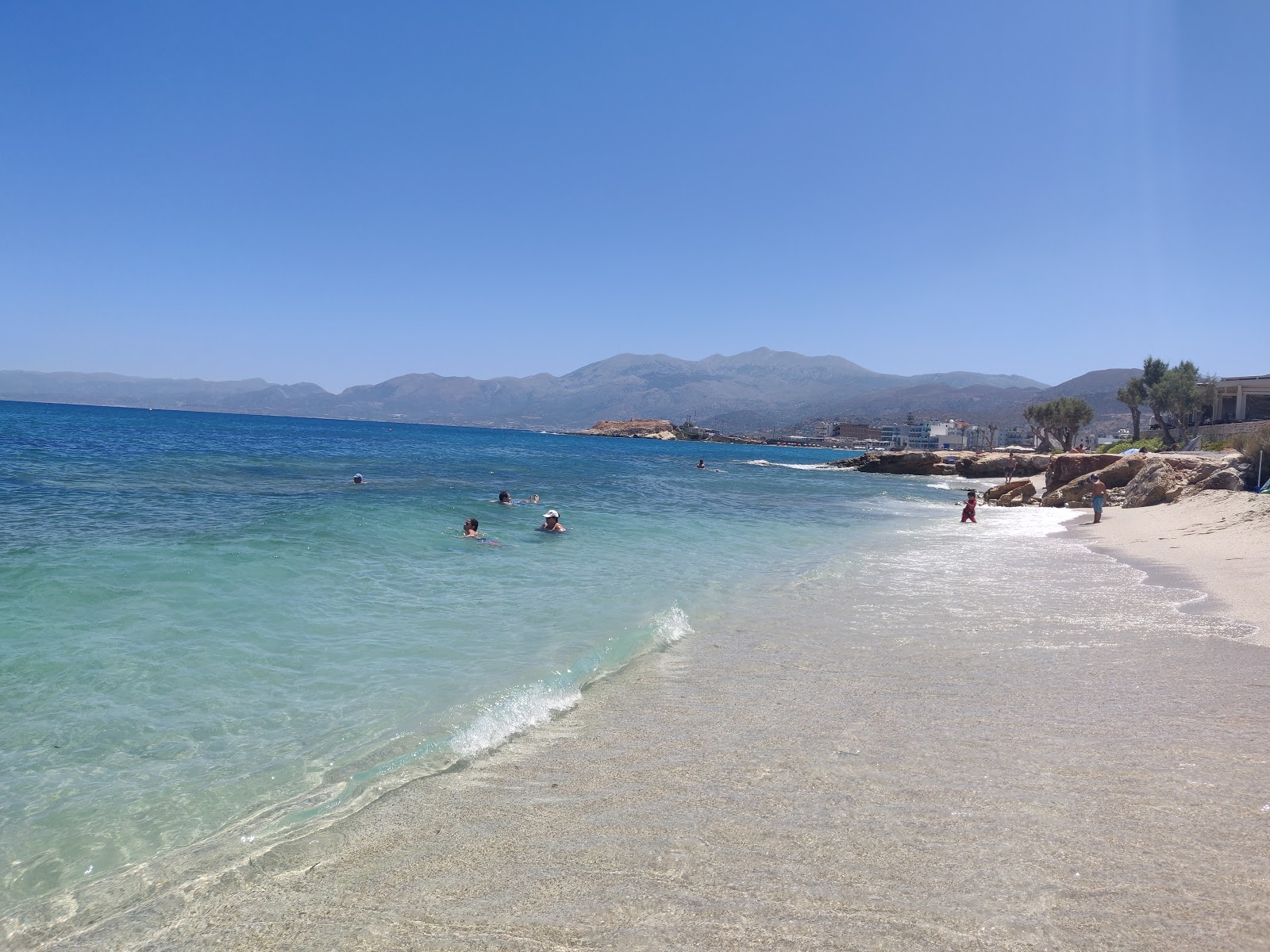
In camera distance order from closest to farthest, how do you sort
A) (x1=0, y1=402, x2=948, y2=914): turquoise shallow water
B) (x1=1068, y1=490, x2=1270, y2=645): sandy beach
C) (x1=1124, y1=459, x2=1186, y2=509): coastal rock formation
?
(x1=0, y1=402, x2=948, y2=914): turquoise shallow water
(x1=1068, y1=490, x2=1270, y2=645): sandy beach
(x1=1124, y1=459, x2=1186, y2=509): coastal rock formation

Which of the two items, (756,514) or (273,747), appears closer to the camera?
(273,747)

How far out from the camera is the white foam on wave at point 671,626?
8289 mm

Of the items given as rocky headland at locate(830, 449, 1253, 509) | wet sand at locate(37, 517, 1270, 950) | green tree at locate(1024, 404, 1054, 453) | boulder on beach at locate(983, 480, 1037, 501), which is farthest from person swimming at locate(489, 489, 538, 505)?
green tree at locate(1024, 404, 1054, 453)

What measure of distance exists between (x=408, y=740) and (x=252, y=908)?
201 cm

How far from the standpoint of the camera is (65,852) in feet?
12.5

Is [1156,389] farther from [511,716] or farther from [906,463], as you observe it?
[511,716]

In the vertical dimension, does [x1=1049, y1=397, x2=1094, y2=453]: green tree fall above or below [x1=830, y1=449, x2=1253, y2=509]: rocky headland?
above

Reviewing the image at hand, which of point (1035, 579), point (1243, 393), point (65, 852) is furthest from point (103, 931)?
point (1243, 393)

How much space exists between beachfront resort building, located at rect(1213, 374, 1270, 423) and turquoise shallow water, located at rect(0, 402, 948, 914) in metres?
47.7

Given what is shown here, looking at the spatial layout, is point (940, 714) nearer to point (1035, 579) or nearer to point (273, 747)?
point (273, 747)

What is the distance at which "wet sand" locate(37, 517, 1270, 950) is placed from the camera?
2959 mm

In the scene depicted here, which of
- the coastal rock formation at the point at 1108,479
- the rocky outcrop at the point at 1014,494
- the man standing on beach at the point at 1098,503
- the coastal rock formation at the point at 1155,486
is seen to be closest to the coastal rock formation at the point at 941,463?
the rocky outcrop at the point at 1014,494

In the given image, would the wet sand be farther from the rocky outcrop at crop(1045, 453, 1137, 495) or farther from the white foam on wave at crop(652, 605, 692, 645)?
the rocky outcrop at crop(1045, 453, 1137, 495)

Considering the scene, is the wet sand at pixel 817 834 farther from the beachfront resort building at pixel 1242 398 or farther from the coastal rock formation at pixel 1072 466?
the beachfront resort building at pixel 1242 398
